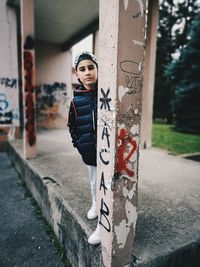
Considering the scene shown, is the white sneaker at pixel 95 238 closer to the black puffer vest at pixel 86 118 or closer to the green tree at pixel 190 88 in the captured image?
the black puffer vest at pixel 86 118

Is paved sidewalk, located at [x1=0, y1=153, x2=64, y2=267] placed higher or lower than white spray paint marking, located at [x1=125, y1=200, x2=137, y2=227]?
lower

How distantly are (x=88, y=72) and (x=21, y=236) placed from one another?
235 centimetres

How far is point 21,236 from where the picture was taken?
9.88 feet

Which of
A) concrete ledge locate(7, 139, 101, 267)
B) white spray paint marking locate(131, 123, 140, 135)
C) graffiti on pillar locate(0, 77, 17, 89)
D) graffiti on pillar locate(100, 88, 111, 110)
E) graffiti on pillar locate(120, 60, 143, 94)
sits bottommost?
concrete ledge locate(7, 139, 101, 267)

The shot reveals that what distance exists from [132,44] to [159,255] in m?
1.63

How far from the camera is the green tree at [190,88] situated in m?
11.3

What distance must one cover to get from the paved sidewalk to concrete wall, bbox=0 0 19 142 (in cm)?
317

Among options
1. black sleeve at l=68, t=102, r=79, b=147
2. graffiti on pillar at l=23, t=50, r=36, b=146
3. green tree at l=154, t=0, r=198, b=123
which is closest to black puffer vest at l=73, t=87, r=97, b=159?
black sleeve at l=68, t=102, r=79, b=147

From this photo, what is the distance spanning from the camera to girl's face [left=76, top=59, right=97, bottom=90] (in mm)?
2061

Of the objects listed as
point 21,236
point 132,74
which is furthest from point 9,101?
point 132,74

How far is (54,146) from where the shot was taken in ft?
20.1

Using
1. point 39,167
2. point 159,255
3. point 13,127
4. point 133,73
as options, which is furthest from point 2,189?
point 133,73

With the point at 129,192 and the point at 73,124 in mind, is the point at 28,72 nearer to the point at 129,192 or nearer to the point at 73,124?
the point at 73,124

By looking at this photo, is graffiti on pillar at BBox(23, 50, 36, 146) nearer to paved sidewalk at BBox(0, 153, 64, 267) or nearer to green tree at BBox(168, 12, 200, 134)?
paved sidewalk at BBox(0, 153, 64, 267)
